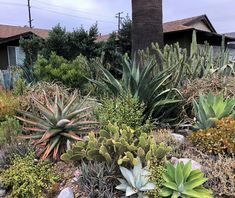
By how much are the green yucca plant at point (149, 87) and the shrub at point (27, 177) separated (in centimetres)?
185

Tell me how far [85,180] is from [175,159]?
117 centimetres

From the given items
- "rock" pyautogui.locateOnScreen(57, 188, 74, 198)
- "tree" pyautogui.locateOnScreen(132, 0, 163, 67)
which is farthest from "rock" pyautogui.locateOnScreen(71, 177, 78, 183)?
"tree" pyautogui.locateOnScreen(132, 0, 163, 67)

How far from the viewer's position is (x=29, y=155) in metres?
4.29

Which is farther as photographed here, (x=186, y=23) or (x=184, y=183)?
(x=186, y=23)

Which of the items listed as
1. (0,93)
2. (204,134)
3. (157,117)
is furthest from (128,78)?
(0,93)

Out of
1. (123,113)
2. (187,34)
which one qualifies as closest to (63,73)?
(123,113)

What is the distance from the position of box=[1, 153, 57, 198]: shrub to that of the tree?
3.98 meters

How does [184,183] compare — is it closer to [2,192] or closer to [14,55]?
[2,192]

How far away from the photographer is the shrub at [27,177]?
3857 mm

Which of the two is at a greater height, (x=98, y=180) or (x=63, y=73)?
(x=63, y=73)

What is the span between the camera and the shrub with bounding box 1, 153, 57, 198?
386 cm

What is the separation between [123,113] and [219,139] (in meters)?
1.36

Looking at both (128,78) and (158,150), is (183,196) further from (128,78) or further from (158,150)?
(128,78)

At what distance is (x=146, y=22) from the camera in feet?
22.9
